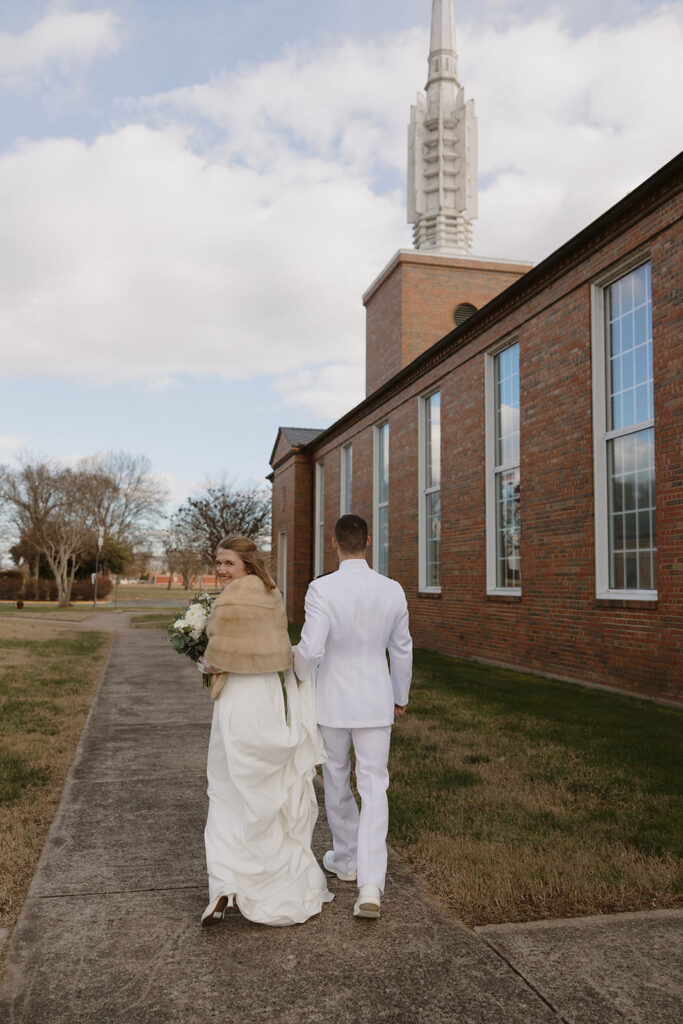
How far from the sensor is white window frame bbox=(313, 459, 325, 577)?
2761 cm

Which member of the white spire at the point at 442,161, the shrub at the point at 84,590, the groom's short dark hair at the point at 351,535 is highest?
the white spire at the point at 442,161

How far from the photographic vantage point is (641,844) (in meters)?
4.55

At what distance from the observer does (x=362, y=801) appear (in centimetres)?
381

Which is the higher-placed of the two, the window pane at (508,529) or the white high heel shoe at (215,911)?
the window pane at (508,529)

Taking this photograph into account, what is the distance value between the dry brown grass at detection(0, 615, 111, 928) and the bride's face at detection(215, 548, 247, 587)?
70.4 inches

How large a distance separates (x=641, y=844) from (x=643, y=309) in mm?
7905

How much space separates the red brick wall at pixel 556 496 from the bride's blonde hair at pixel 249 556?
6.88m

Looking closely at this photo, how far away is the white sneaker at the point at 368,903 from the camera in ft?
11.5

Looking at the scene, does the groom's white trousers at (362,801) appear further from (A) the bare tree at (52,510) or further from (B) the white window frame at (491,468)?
(A) the bare tree at (52,510)

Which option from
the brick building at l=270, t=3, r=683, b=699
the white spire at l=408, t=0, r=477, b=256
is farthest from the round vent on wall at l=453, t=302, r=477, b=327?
the brick building at l=270, t=3, r=683, b=699

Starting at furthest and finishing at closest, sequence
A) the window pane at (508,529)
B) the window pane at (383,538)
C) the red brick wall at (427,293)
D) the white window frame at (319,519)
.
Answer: the white window frame at (319,519) < the red brick wall at (427,293) < the window pane at (383,538) < the window pane at (508,529)

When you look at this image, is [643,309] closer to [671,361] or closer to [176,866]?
[671,361]

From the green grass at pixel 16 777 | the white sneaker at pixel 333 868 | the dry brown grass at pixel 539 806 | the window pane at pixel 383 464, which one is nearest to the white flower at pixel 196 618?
the white sneaker at pixel 333 868

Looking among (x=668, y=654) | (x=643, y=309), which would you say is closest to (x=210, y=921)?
(x=668, y=654)
